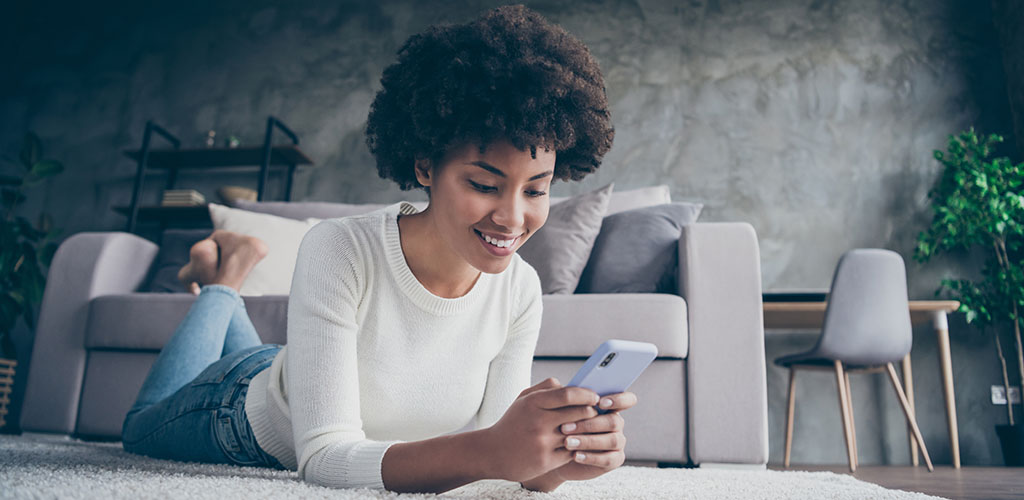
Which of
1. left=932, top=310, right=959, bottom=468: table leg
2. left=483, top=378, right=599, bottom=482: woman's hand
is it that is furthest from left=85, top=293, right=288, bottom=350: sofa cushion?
left=932, top=310, right=959, bottom=468: table leg

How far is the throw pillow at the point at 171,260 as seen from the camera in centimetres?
262

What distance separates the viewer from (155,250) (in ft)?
9.10

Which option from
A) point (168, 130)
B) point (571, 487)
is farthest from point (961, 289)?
point (168, 130)

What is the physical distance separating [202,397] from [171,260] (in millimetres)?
1800

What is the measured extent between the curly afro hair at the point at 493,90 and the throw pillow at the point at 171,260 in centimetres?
202

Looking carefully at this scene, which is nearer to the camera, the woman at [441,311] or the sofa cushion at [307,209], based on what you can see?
the woman at [441,311]

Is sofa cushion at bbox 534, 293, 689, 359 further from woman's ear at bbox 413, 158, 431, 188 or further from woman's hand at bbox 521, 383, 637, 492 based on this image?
woman's hand at bbox 521, 383, 637, 492

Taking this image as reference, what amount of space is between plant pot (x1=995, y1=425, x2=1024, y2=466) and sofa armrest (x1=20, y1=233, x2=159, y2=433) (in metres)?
3.81

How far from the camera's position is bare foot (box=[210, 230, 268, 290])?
1525 millimetres

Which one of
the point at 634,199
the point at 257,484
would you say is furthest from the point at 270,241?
the point at 257,484

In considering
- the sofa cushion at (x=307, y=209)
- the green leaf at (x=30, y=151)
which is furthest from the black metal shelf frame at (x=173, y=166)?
the sofa cushion at (x=307, y=209)

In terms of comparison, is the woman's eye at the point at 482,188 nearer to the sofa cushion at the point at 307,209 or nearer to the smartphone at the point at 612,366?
the smartphone at the point at 612,366

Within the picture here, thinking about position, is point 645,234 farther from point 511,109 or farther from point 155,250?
point 155,250

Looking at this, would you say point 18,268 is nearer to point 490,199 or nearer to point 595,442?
point 490,199
